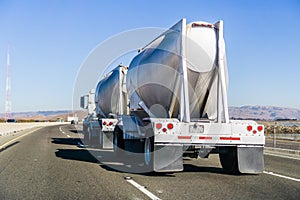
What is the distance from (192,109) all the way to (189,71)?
1.11 metres

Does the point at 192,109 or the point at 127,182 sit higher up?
the point at 192,109

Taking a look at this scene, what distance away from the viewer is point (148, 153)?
10531mm

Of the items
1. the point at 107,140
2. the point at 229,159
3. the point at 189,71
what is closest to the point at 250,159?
the point at 229,159

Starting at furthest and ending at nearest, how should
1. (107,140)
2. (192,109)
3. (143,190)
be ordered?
(107,140) → (192,109) → (143,190)

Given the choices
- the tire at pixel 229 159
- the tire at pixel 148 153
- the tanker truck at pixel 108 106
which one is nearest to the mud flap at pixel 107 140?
the tanker truck at pixel 108 106

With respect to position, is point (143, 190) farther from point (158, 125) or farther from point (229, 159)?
point (229, 159)

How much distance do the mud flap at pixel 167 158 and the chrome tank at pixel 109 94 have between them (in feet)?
23.3

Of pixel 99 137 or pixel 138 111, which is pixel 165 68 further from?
pixel 99 137

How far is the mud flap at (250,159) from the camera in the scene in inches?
390

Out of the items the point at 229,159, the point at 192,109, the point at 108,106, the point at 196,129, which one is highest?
the point at 108,106

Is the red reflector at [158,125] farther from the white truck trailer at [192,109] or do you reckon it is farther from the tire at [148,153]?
the tire at [148,153]

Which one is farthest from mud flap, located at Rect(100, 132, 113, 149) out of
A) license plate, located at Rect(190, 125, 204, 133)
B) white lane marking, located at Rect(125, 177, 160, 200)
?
license plate, located at Rect(190, 125, 204, 133)

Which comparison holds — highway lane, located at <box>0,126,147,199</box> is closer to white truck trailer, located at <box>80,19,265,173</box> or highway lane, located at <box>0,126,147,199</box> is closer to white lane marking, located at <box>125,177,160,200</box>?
white lane marking, located at <box>125,177,160,200</box>

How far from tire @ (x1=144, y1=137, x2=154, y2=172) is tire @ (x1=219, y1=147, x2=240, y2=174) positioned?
1.80 meters
